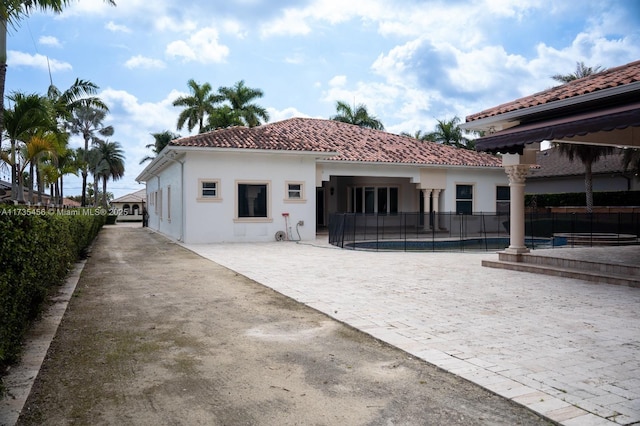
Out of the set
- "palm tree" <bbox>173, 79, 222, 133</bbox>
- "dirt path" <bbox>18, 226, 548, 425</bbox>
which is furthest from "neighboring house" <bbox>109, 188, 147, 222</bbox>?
"dirt path" <bbox>18, 226, 548, 425</bbox>

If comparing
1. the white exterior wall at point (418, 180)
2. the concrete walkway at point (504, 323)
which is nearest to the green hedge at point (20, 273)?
the concrete walkway at point (504, 323)

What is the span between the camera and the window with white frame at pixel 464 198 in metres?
26.6

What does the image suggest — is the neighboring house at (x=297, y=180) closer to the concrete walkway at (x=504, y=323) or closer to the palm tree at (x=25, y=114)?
the palm tree at (x=25, y=114)

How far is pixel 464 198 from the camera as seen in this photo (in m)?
26.8

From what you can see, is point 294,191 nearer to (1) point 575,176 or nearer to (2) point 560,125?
(2) point 560,125

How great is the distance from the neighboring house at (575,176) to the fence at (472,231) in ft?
35.8

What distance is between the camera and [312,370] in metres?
4.56

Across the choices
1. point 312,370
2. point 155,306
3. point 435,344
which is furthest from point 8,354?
point 435,344

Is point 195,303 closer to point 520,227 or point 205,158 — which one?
point 520,227

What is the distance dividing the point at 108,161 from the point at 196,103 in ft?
82.4

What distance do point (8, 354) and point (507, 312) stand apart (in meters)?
5.86

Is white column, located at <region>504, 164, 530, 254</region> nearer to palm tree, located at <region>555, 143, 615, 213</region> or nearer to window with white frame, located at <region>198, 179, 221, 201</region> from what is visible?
window with white frame, located at <region>198, 179, 221, 201</region>

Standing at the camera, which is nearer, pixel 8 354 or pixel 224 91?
pixel 8 354

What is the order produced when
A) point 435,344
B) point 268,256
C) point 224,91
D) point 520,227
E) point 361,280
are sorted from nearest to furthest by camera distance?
point 435,344 < point 361,280 < point 520,227 < point 268,256 < point 224,91
